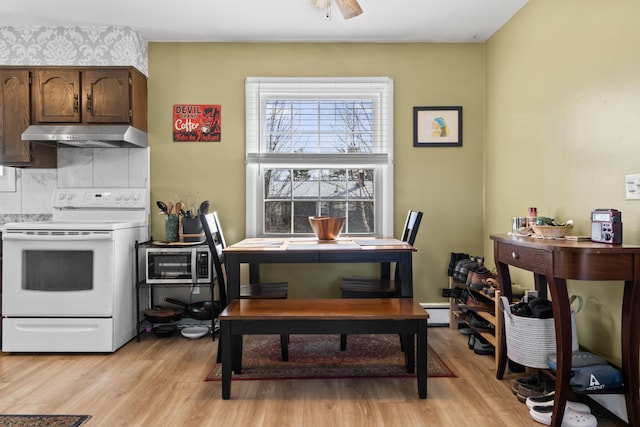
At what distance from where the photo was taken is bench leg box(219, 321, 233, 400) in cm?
229

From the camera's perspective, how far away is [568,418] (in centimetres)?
200

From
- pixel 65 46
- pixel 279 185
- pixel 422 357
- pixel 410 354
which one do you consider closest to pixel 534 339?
pixel 422 357

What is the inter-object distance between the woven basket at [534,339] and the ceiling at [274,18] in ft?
7.09

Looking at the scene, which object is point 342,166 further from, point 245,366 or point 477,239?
point 245,366

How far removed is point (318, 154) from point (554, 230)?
202 centimetres

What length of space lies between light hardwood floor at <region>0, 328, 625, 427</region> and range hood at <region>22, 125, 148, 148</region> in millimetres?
1558

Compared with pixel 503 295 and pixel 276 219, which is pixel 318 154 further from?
pixel 503 295

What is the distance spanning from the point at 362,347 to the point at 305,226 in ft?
3.85

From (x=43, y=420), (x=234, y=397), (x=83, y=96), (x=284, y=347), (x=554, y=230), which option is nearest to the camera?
(x=43, y=420)

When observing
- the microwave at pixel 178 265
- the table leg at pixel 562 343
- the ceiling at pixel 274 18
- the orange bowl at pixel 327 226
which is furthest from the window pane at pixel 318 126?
the table leg at pixel 562 343

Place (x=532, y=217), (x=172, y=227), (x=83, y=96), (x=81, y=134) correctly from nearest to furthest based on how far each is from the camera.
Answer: (x=532, y=217) < (x=81, y=134) < (x=83, y=96) < (x=172, y=227)

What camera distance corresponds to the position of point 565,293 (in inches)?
76.7

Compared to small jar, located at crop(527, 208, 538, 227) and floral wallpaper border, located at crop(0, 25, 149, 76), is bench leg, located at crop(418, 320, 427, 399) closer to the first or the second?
small jar, located at crop(527, 208, 538, 227)

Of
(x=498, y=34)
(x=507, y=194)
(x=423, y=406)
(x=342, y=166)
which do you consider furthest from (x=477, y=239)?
(x=423, y=406)
